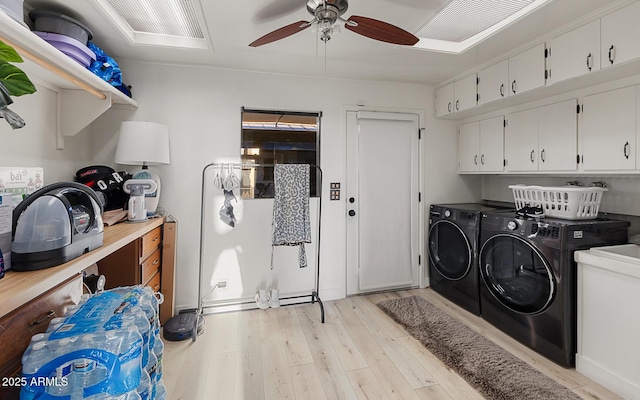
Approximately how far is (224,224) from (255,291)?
76 centimetres

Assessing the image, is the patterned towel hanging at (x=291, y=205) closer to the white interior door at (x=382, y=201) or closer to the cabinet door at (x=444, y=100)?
the white interior door at (x=382, y=201)

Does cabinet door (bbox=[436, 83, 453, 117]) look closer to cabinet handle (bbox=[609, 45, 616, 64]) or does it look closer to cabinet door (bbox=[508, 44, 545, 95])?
cabinet door (bbox=[508, 44, 545, 95])

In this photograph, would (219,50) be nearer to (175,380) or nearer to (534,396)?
(175,380)

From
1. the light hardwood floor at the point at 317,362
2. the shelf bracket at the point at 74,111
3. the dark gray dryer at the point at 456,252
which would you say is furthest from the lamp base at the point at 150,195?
the dark gray dryer at the point at 456,252

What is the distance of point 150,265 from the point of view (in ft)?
7.52

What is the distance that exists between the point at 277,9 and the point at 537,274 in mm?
2667

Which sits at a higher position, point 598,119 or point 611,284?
point 598,119

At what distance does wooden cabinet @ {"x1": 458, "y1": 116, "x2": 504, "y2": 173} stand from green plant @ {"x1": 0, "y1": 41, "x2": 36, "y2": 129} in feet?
11.3

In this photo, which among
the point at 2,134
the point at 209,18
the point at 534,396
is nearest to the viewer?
the point at 2,134

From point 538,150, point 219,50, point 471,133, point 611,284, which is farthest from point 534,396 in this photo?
point 219,50

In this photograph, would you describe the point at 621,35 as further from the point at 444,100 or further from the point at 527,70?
A: the point at 444,100

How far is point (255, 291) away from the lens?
2.88 m

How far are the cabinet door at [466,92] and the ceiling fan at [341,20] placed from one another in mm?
1614

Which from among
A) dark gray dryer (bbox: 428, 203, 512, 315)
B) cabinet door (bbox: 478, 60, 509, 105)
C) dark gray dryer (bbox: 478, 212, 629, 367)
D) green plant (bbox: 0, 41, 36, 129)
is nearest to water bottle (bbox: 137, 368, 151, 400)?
green plant (bbox: 0, 41, 36, 129)
